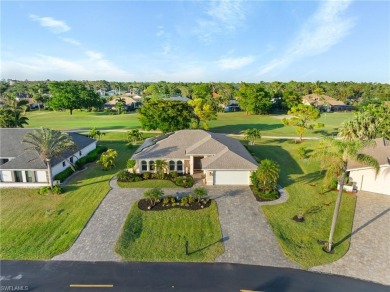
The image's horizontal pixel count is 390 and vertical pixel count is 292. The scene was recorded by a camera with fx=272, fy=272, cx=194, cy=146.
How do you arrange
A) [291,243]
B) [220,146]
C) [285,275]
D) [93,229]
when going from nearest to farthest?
1. [285,275]
2. [291,243]
3. [93,229]
4. [220,146]

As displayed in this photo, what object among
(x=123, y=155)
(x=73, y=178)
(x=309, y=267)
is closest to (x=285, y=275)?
(x=309, y=267)

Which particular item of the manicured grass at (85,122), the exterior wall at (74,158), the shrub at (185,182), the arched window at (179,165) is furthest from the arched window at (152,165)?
the manicured grass at (85,122)

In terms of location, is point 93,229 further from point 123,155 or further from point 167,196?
point 123,155

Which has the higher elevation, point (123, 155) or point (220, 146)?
point (220, 146)

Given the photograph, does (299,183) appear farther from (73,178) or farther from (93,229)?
(73,178)

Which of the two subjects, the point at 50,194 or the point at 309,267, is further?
the point at 50,194

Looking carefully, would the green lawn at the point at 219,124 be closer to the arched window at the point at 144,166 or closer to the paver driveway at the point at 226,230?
the arched window at the point at 144,166

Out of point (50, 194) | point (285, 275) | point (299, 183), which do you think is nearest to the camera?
point (285, 275)
